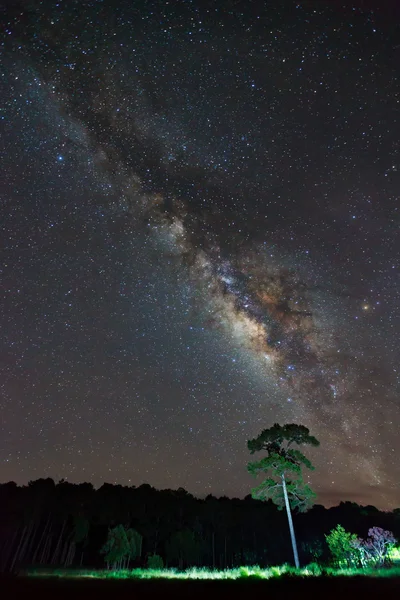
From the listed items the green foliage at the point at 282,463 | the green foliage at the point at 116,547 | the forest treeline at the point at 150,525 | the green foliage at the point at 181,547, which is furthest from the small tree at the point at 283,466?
the green foliage at the point at 181,547

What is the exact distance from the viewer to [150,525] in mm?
68938

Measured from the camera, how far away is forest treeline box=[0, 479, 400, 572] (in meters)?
62.9

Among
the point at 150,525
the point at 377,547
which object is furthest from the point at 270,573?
the point at 150,525

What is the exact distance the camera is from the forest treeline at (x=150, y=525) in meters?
62.9

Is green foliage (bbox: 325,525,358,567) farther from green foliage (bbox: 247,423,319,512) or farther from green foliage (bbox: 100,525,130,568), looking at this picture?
green foliage (bbox: 100,525,130,568)

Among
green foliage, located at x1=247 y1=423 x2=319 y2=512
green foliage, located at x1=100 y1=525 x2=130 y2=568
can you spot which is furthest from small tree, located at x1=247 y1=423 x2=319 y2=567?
green foliage, located at x1=100 y1=525 x2=130 y2=568

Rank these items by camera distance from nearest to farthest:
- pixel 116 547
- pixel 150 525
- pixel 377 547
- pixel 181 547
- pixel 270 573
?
pixel 270 573 < pixel 377 547 < pixel 116 547 < pixel 181 547 < pixel 150 525

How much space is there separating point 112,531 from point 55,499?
28847 millimetres

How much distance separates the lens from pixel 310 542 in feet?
271

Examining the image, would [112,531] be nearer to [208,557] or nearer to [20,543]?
[20,543]

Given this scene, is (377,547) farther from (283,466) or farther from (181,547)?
(181,547)

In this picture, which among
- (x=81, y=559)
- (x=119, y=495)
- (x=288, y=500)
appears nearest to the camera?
(x=288, y=500)

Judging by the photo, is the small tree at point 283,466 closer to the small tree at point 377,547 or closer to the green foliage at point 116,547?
the small tree at point 377,547

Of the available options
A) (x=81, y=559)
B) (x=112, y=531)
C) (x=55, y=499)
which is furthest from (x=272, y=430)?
(x=81, y=559)
